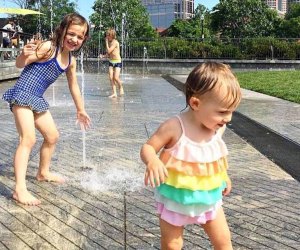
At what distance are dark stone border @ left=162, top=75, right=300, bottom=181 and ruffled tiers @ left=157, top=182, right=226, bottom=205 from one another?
2.74 metres

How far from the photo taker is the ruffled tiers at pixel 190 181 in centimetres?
250

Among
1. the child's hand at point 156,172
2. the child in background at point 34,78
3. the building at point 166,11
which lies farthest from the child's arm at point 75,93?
the building at point 166,11

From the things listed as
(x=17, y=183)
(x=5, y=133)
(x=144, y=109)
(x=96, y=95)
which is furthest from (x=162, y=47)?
(x=17, y=183)

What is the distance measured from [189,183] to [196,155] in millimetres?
137

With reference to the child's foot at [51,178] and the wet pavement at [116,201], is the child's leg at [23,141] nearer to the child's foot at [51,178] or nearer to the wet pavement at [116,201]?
the wet pavement at [116,201]

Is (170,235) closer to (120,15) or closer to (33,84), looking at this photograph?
(33,84)

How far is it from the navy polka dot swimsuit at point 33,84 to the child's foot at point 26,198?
0.68 meters

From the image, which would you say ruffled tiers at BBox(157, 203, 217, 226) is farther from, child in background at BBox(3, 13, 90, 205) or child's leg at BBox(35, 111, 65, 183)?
child's leg at BBox(35, 111, 65, 183)

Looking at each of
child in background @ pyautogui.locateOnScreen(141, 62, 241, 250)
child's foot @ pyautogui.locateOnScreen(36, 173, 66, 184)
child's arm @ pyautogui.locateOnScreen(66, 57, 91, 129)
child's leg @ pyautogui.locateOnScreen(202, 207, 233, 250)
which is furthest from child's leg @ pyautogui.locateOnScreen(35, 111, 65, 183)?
child's leg @ pyautogui.locateOnScreen(202, 207, 233, 250)

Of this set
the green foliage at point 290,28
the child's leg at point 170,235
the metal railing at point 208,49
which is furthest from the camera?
the green foliage at point 290,28

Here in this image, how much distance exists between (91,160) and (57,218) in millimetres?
1970

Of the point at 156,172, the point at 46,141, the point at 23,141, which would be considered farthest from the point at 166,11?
the point at 156,172

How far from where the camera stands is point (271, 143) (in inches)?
270

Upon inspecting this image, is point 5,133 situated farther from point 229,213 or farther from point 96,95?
point 96,95
